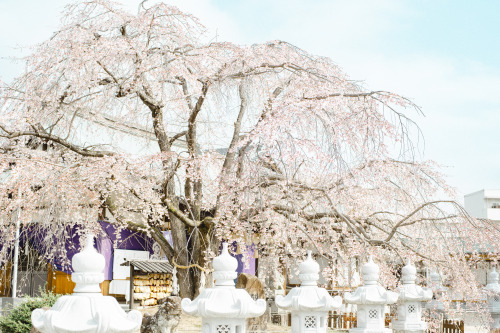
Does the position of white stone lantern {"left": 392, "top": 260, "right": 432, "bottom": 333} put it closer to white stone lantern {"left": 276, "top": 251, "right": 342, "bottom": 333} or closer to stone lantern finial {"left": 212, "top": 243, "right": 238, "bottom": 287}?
white stone lantern {"left": 276, "top": 251, "right": 342, "bottom": 333}

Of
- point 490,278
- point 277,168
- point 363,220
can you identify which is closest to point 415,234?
point 363,220

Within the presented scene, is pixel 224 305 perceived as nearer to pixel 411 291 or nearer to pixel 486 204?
pixel 411 291

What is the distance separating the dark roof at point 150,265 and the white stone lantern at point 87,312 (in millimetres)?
11656

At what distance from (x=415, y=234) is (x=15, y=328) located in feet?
30.2

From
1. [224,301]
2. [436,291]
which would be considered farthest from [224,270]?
[436,291]

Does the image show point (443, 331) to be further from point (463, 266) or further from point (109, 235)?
point (109, 235)

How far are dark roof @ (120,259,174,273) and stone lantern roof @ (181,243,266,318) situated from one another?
11.0 metres

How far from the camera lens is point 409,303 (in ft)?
31.4

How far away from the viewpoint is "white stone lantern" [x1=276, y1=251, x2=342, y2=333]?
244 inches

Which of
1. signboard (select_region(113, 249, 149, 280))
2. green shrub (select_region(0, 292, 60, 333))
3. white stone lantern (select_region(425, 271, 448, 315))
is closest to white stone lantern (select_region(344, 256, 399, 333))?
white stone lantern (select_region(425, 271, 448, 315))

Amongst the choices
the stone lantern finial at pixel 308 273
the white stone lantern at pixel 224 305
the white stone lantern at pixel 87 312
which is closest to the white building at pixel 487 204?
the stone lantern finial at pixel 308 273

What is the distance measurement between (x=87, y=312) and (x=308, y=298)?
9.69ft

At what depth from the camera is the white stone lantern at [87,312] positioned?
3994 millimetres

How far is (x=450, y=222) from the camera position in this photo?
1035 centimetres
